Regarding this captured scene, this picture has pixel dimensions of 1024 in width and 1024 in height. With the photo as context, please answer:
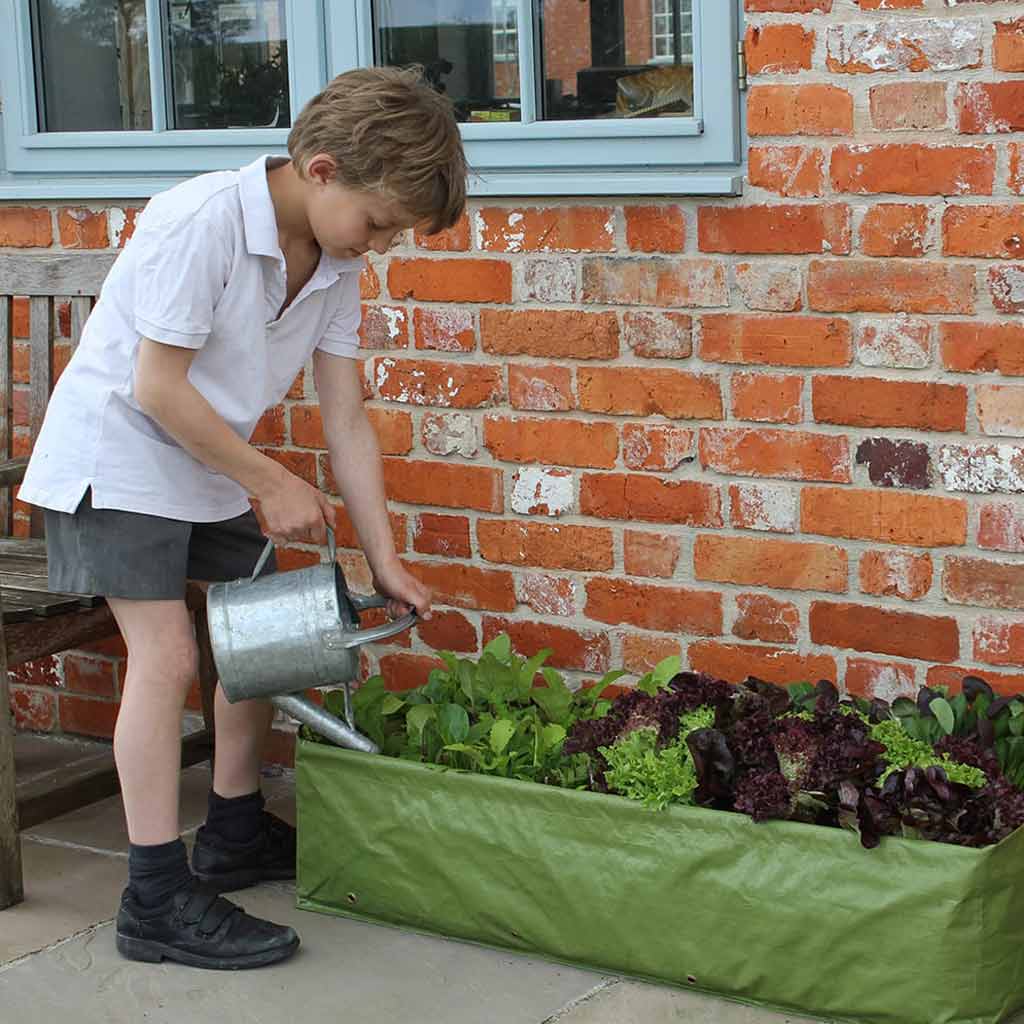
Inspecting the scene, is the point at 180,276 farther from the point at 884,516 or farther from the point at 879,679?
the point at 879,679

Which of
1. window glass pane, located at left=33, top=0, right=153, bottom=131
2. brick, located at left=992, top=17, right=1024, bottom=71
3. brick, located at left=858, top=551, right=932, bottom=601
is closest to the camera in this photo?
brick, located at left=992, top=17, right=1024, bottom=71

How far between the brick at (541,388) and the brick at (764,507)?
14.5 inches

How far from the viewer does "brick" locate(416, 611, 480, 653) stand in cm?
354

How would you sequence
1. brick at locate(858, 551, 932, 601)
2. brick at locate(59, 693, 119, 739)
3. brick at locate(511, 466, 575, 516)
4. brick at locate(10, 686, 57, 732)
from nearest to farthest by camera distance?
1. brick at locate(858, 551, 932, 601)
2. brick at locate(511, 466, 575, 516)
3. brick at locate(59, 693, 119, 739)
4. brick at locate(10, 686, 57, 732)

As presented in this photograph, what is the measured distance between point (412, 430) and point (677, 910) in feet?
3.87

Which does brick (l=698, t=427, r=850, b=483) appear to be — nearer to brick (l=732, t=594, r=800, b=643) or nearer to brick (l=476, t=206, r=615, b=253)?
brick (l=732, t=594, r=800, b=643)

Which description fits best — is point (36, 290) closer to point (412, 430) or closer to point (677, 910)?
point (412, 430)

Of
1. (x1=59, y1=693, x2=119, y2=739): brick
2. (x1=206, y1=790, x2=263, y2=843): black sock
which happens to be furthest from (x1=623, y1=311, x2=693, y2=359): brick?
(x1=59, y1=693, x2=119, y2=739): brick

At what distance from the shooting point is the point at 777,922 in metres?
2.66

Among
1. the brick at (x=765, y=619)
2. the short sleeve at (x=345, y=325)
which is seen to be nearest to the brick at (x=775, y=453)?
the brick at (x=765, y=619)

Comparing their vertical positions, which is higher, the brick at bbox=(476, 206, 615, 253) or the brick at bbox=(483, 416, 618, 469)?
the brick at bbox=(476, 206, 615, 253)

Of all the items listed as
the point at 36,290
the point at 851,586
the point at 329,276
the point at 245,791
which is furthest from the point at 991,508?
the point at 36,290

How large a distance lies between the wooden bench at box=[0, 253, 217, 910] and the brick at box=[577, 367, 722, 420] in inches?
35.2

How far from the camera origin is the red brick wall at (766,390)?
2.91 meters
